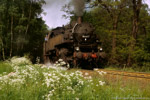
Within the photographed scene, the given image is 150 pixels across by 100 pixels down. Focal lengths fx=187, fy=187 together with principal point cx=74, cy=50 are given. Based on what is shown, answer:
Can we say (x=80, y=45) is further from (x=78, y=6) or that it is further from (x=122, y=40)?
(x=78, y=6)

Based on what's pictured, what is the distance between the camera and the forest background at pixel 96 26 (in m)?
14.9

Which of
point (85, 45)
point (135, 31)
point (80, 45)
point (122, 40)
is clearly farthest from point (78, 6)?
point (135, 31)

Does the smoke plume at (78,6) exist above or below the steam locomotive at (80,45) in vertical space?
above

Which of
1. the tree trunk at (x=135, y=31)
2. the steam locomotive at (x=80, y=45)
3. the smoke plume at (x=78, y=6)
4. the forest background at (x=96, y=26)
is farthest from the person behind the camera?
the smoke plume at (x=78, y=6)

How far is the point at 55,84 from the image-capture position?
4.14m

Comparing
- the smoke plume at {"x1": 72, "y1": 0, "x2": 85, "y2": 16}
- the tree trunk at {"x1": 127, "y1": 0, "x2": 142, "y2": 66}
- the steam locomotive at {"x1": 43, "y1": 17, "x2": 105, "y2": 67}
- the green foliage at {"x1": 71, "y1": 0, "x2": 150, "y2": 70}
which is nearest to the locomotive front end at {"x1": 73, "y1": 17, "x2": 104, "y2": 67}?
the steam locomotive at {"x1": 43, "y1": 17, "x2": 105, "y2": 67}

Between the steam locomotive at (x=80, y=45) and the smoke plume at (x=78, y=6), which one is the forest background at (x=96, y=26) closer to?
the smoke plume at (x=78, y=6)

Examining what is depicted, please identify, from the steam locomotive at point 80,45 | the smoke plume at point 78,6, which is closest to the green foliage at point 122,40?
the smoke plume at point 78,6

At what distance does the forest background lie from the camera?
14.9 metres

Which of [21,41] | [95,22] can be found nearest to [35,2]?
[21,41]

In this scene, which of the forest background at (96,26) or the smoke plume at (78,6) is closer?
the forest background at (96,26)

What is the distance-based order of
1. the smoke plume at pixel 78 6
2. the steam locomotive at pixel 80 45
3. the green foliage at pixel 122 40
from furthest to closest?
the smoke plume at pixel 78 6
the steam locomotive at pixel 80 45
the green foliage at pixel 122 40

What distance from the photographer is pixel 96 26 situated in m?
20.2

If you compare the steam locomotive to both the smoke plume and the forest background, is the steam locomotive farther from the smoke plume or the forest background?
the forest background
